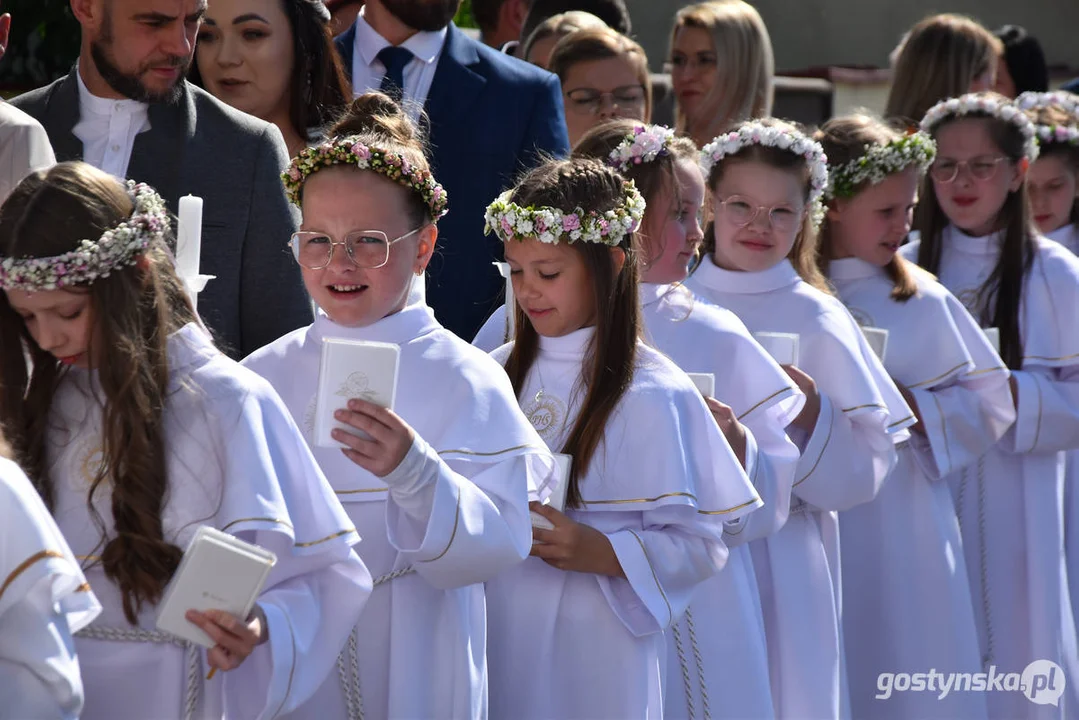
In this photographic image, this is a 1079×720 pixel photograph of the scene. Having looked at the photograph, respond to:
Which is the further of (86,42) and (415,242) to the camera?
(86,42)

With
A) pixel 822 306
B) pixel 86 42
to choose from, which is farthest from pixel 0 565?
pixel 822 306

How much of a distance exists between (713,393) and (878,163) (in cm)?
155

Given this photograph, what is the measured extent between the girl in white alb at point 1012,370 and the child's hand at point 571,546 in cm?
270

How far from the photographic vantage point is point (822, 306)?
5.44m

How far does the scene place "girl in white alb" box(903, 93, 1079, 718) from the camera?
6.43 metres

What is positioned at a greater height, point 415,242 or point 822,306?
point 415,242

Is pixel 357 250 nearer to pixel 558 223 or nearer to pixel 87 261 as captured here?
pixel 558 223

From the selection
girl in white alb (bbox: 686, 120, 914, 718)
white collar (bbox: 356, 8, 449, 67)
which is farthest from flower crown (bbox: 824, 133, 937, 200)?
white collar (bbox: 356, 8, 449, 67)

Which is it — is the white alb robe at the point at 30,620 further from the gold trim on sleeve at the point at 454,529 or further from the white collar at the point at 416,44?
the white collar at the point at 416,44

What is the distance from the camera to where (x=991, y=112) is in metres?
6.69

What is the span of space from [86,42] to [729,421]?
2095mm

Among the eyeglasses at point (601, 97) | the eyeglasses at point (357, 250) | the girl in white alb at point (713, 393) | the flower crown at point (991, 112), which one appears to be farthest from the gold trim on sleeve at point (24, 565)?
the flower crown at point (991, 112)

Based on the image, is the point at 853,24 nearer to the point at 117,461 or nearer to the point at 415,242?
the point at 415,242

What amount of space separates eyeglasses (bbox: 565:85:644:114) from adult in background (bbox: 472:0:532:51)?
165 centimetres
